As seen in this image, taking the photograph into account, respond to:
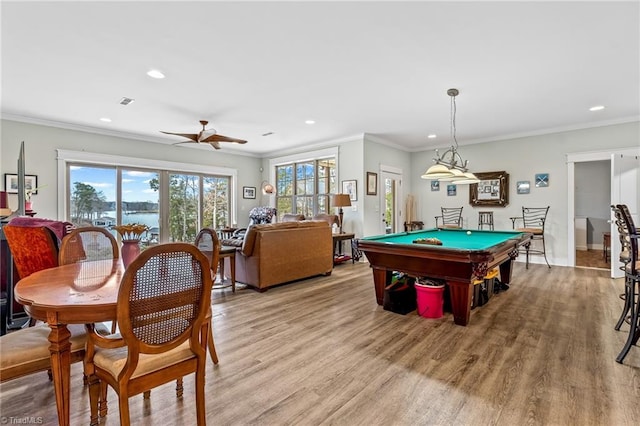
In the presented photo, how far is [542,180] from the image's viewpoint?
20.0 feet

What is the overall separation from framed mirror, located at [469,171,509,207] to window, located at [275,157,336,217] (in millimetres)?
3215

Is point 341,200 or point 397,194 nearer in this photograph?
point 341,200

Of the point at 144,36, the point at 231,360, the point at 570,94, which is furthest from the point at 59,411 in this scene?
the point at 570,94

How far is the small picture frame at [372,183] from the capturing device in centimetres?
654

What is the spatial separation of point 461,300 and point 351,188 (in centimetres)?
392

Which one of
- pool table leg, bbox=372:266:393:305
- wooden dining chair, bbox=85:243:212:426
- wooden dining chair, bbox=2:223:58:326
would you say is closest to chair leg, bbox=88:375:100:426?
wooden dining chair, bbox=85:243:212:426

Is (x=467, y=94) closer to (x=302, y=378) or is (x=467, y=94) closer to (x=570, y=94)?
(x=570, y=94)

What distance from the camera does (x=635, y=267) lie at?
2.40 meters

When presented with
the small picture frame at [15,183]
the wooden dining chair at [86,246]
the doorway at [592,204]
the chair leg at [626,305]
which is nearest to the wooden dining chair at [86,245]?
the wooden dining chair at [86,246]

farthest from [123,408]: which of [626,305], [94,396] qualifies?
[626,305]

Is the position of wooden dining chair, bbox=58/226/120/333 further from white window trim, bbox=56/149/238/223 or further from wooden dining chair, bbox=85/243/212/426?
white window trim, bbox=56/149/238/223

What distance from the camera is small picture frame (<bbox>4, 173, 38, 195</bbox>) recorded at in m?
4.85

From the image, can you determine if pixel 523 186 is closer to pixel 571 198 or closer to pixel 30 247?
pixel 571 198

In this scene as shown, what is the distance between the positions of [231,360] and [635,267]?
3.27m
